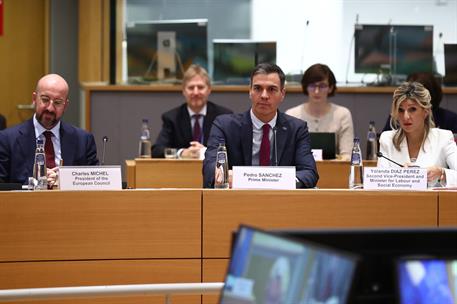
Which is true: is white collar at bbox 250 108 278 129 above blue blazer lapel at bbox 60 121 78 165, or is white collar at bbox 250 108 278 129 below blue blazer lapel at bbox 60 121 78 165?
above

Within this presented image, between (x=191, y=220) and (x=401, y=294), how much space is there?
2262 mm

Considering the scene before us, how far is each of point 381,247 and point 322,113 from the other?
→ 506 centimetres

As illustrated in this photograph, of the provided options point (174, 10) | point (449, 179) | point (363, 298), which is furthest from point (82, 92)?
point (363, 298)

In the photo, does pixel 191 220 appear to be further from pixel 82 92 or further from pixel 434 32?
pixel 434 32

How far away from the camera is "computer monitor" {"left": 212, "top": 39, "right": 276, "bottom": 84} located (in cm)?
770

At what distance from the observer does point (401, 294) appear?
152 centimetres

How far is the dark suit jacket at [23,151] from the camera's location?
4535 mm

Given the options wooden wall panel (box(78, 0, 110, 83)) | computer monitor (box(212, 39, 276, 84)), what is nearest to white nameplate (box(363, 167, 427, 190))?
computer monitor (box(212, 39, 276, 84))

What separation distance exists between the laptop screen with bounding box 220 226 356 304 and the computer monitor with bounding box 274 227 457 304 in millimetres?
57

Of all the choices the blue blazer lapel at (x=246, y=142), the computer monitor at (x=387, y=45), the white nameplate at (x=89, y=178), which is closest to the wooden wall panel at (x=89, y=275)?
the white nameplate at (x=89, y=178)

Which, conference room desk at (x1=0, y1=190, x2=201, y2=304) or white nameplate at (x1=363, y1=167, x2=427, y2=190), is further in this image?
white nameplate at (x1=363, y1=167, x2=427, y2=190)

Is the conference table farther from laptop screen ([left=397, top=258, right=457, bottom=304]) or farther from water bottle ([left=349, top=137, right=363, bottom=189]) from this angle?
laptop screen ([left=397, top=258, right=457, bottom=304])

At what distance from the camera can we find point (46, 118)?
466cm

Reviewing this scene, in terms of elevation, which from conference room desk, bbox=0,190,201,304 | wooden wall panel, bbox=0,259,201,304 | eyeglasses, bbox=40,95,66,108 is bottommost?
wooden wall panel, bbox=0,259,201,304
